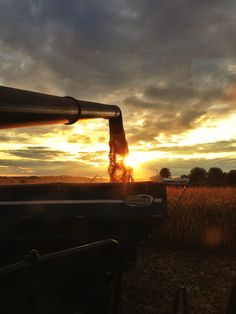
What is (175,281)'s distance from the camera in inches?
286

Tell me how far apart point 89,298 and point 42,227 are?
1259 millimetres

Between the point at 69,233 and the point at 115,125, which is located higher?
the point at 115,125

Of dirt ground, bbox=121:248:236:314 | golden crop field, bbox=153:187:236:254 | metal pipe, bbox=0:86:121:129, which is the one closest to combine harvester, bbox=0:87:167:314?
metal pipe, bbox=0:86:121:129

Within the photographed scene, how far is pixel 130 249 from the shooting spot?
18.4 ft

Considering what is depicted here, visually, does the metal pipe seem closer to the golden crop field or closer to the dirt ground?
the dirt ground

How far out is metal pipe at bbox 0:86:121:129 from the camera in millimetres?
5305

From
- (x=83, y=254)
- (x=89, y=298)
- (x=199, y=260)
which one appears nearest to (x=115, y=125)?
(x=199, y=260)

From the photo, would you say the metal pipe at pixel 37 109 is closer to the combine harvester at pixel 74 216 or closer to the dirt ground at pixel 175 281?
the combine harvester at pixel 74 216

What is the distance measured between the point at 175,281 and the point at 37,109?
12.7ft

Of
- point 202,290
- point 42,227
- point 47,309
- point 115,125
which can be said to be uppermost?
point 115,125

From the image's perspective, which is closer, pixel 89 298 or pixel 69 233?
pixel 89 298

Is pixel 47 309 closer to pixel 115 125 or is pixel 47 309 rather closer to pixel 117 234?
pixel 117 234

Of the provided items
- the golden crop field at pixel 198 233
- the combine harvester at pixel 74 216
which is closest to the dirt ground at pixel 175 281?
the golden crop field at pixel 198 233

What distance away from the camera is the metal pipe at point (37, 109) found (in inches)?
209
